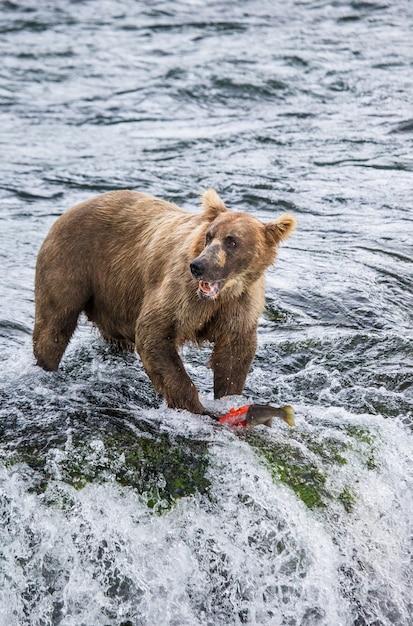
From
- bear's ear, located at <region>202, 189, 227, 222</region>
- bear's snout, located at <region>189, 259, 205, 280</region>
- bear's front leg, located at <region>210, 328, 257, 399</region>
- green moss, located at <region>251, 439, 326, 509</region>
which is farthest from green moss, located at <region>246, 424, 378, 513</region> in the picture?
bear's ear, located at <region>202, 189, 227, 222</region>

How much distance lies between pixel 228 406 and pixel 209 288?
796mm

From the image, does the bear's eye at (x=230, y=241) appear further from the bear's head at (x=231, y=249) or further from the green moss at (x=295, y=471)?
the green moss at (x=295, y=471)

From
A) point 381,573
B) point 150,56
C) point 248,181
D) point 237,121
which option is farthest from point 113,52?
point 381,573

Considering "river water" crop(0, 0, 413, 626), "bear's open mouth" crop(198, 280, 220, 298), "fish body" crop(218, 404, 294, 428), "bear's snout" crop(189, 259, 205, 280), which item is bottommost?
"river water" crop(0, 0, 413, 626)

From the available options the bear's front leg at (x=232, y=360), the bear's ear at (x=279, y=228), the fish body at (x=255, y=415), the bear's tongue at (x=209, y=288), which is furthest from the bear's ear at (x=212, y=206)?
the fish body at (x=255, y=415)

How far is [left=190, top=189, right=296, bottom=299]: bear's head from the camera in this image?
4.87 m

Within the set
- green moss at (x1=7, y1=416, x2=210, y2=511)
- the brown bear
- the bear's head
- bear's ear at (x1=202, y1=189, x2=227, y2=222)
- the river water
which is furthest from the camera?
bear's ear at (x1=202, y1=189, x2=227, y2=222)

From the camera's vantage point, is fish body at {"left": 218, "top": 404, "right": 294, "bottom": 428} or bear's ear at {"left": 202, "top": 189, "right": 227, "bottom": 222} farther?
bear's ear at {"left": 202, "top": 189, "right": 227, "bottom": 222}

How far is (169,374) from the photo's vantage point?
17.1 feet

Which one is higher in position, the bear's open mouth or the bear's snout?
the bear's snout

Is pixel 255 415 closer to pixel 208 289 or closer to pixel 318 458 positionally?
pixel 318 458

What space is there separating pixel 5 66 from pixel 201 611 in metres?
10.8

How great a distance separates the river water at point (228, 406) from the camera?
4574 mm

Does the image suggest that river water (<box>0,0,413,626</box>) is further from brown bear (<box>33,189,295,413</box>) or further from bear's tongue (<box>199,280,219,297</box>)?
bear's tongue (<box>199,280,219,297</box>)
